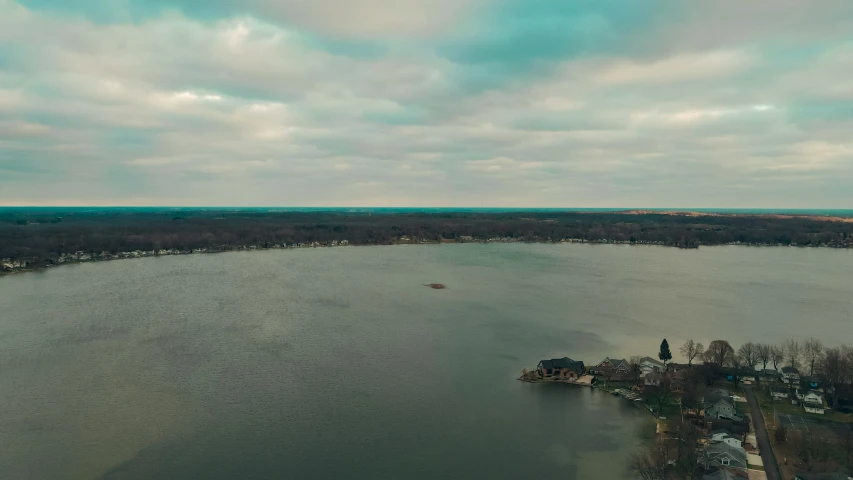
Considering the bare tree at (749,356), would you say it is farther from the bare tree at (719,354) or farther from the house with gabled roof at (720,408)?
the house with gabled roof at (720,408)

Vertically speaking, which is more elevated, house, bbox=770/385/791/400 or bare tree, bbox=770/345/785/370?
bare tree, bbox=770/345/785/370

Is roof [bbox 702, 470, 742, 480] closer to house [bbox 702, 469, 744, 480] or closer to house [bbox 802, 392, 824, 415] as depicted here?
house [bbox 702, 469, 744, 480]

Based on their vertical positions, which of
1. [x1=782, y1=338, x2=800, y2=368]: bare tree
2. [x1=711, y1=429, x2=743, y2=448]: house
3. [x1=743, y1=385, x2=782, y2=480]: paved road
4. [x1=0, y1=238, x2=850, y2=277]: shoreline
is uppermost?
[x1=0, y1=238, x2=850, y2=277]: shoreline

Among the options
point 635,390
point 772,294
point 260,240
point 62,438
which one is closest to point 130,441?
point 62,438

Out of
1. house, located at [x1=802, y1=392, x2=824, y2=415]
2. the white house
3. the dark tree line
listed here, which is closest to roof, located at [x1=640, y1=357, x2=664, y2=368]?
the white house

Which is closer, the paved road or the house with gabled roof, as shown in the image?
the paved road

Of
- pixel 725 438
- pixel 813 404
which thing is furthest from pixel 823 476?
pixel 813 404
